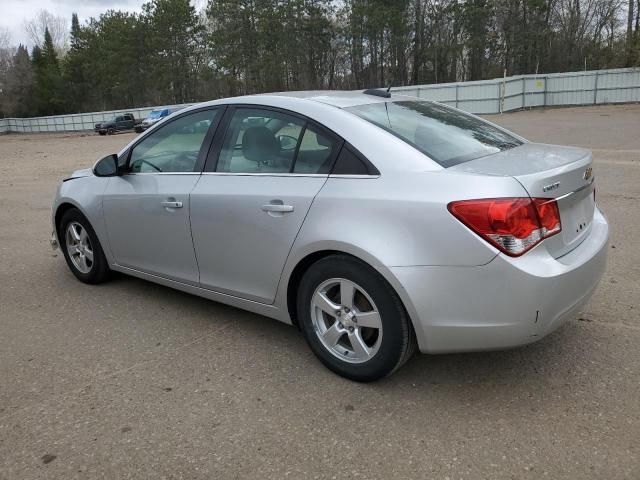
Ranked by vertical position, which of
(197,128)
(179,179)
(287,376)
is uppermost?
(197,128)

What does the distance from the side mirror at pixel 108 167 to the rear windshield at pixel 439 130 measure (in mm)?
2021

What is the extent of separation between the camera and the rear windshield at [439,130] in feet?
10.2

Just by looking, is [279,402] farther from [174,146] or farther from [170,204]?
[174,146]

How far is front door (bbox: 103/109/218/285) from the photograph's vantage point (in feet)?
12.7

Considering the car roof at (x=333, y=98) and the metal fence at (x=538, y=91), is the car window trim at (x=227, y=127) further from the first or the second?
the metal fence at (x=538, y=91)

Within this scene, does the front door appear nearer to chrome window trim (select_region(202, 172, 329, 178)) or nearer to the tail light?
chrome window trim (select_region(202, 172, 329, 178))

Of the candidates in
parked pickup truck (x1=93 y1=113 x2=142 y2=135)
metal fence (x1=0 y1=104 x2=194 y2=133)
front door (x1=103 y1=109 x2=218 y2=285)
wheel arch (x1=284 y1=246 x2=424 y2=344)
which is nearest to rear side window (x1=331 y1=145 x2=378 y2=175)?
wheel arch (x1=284 y1=246 x2=424 y2=344)

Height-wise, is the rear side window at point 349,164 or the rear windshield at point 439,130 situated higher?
the rear windshield at point 439,130

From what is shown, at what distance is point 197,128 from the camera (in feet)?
13.0

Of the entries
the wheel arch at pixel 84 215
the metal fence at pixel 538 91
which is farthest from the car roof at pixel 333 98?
the metal fence at pixel 538 91

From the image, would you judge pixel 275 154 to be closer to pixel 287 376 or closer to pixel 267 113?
pixel 267 113

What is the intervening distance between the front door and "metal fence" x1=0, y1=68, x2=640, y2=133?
98.2 feet

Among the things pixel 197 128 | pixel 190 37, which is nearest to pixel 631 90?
pixel 197 128

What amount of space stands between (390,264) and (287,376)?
997 millimetres
